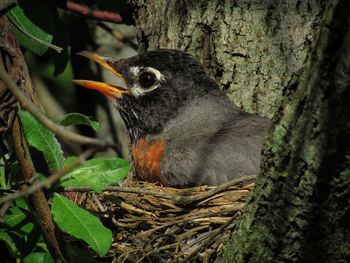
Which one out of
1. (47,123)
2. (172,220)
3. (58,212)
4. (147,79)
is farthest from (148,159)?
(47,123)

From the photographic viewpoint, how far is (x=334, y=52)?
212 centimetres

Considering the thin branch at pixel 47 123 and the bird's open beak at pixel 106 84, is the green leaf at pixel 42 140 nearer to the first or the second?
the thin branch at pixel 47 123

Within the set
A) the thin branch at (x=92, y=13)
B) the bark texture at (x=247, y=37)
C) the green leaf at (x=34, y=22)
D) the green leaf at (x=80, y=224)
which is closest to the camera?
the green leaf at (x=80, y=224)

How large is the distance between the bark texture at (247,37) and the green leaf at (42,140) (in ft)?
6.34

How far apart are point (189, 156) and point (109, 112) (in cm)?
197

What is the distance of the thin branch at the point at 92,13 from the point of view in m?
5.07

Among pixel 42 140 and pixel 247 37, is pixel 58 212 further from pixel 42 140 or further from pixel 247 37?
pixel 247 37

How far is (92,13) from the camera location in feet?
17.0

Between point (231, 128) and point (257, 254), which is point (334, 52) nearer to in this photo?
point (257, 254)

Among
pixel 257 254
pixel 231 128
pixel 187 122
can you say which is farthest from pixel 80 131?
pixel 257 254

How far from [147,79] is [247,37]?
0.77 m

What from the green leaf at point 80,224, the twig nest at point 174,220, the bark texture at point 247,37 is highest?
the bark texture at point 247,37

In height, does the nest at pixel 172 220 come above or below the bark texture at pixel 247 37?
below

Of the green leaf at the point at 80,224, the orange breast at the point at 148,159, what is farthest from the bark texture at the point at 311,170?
the orange breast at the point at 148,159
